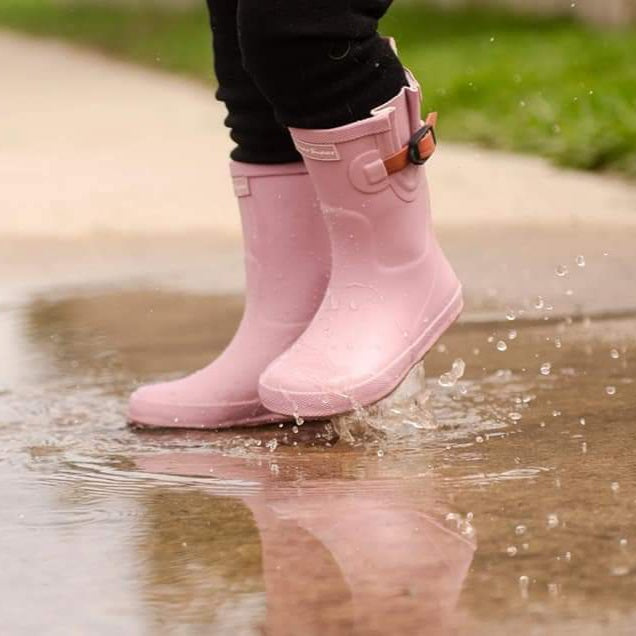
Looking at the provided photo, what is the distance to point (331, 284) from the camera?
2.20 m

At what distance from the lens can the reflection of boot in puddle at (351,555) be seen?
4.60 ft

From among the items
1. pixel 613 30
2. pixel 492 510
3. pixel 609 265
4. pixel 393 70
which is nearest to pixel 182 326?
pixel 609 265

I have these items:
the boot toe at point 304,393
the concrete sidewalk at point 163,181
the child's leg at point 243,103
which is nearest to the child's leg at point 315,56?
the child's leg at point 243,103

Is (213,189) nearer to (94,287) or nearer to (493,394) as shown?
(94,287)

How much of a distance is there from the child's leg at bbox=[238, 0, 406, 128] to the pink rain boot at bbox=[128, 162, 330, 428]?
21 centimetres

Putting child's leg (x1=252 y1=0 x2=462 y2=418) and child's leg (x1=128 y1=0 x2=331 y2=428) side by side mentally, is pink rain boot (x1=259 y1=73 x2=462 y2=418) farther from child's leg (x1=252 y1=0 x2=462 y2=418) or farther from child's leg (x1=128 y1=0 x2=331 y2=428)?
child's leg (x1=128 y1=0 x2=331 y2=428)

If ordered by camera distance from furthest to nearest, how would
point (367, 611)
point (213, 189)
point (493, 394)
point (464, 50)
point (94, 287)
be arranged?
1. point (464, 50)
2. point (213, 189)
3. point (94, 287)
4. point (493, 394)
5. point (367, 611)

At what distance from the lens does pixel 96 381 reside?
268 centimetres

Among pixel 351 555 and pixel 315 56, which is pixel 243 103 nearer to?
pixel 315 56

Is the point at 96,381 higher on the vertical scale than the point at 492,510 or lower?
lower

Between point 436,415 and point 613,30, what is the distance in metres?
8.26

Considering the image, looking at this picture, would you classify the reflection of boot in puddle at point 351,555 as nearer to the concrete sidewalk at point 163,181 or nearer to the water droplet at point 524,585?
the water droplet at point 524,585

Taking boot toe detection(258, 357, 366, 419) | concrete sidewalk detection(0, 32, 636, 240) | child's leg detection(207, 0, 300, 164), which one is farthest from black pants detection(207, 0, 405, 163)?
concrete sidewalk detection(0, 32, 636, 240)

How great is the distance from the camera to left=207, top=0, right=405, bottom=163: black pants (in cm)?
201
